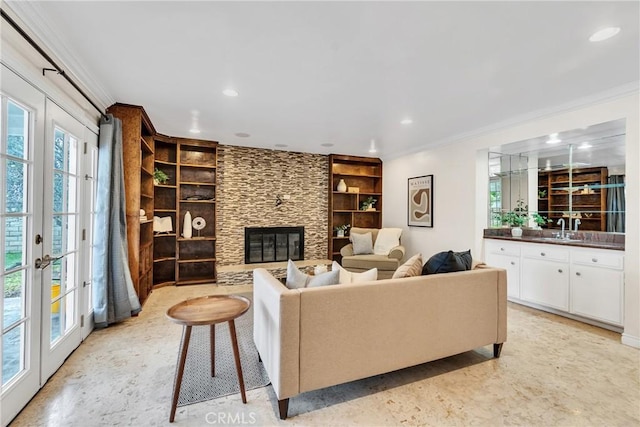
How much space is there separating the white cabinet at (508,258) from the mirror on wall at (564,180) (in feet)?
1.42

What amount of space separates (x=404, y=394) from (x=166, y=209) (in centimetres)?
450

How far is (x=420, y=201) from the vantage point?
16.9ft

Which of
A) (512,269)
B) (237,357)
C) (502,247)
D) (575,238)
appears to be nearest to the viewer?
(237,357)

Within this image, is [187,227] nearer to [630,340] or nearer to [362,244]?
[362,244]

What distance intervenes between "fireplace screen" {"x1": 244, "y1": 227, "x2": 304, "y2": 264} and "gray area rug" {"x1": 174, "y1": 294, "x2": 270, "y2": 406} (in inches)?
97.6

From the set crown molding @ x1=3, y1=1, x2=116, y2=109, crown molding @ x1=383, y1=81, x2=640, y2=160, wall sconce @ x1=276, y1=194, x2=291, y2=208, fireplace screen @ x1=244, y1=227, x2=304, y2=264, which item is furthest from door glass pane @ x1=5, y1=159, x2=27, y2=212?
crown molding @ x1=383, y1=81, x2=640, y2=160

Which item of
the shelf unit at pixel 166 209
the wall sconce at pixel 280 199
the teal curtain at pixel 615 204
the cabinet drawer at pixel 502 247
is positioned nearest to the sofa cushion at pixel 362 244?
the wall sconce at pixel 280 199

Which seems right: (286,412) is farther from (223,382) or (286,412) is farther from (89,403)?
(89,403)

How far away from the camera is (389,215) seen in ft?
19.9

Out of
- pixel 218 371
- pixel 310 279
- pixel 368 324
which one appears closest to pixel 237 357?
pixel 218 371

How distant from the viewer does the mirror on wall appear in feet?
11.3

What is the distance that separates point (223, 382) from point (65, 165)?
2129 mm

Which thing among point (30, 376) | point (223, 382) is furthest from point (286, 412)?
point (30, 376)

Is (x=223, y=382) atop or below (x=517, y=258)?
below
